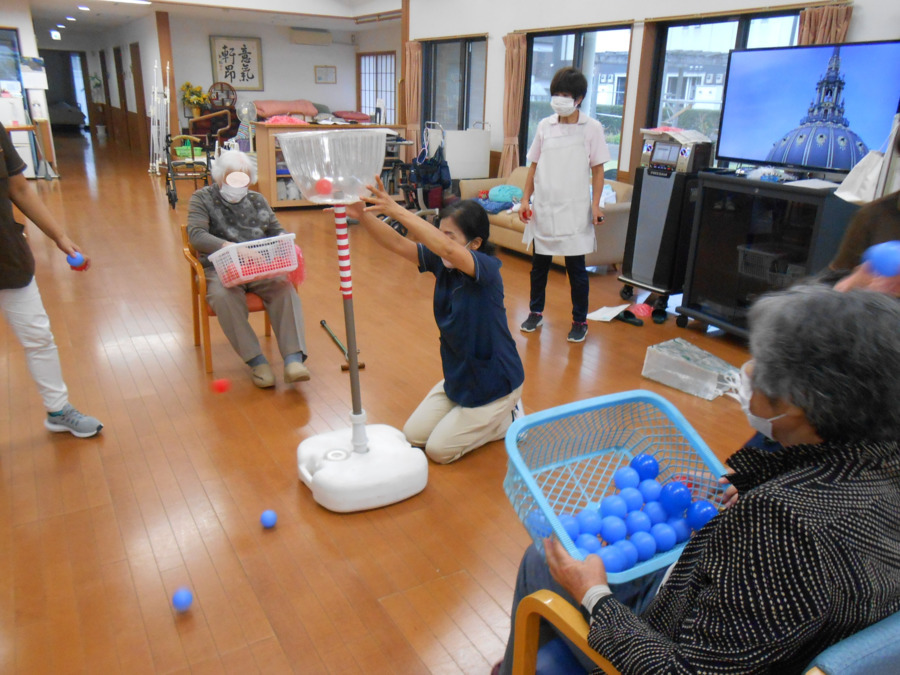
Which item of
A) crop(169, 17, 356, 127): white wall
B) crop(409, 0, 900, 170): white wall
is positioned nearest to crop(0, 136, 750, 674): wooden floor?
crop(409, 0, 900, 170): white wall

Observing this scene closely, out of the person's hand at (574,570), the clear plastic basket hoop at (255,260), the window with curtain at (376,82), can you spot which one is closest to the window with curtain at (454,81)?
the window with curtain at (376,82)

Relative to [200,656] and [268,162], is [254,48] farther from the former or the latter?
[200,656]

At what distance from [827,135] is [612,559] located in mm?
3617

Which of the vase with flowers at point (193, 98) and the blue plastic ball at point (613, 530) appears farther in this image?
the vase with flowers at point (193, 98)

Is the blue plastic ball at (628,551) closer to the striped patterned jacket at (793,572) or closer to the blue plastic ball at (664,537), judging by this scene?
the blue plastic ball at (664,537)

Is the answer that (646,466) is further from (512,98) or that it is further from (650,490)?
(512,98)

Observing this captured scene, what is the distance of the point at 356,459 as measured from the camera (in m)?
2.36

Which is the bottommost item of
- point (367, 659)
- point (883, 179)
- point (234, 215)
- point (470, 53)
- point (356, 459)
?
point (367, 659)

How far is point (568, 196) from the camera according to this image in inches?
155

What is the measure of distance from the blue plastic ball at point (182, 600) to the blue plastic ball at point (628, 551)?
121 cm

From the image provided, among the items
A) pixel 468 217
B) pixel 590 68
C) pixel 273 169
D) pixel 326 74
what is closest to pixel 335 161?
pixel 468 217

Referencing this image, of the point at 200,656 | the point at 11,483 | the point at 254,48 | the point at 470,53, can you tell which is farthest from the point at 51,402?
the point at 254,48

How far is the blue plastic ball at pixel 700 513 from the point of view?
1.38 meters

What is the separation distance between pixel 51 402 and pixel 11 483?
1.17ft
